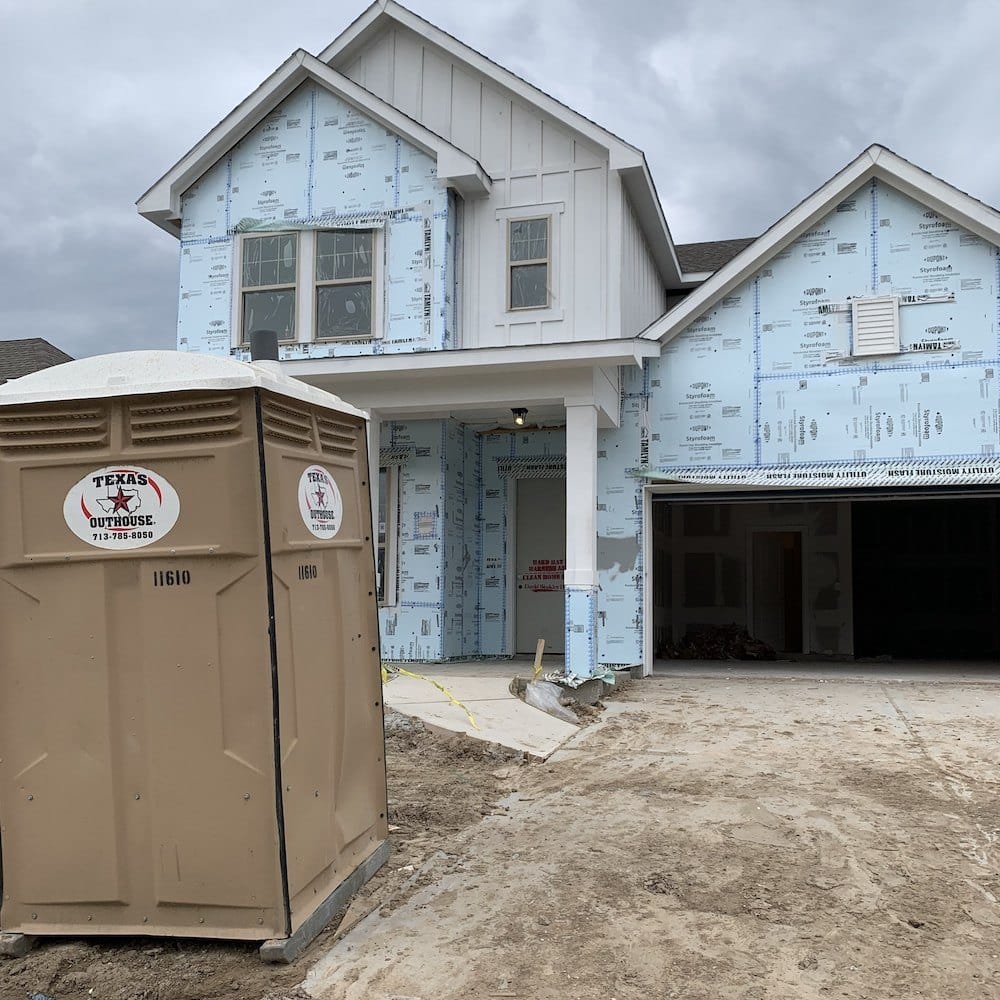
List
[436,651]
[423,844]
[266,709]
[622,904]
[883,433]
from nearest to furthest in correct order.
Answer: [266,709] → [622,904] → [423,844] → [883,433] → [436,651]

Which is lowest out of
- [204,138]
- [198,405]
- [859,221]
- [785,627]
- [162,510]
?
[785,627]

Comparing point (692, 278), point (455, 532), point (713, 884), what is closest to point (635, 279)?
point (692, 278)

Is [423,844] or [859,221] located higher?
[859,221]

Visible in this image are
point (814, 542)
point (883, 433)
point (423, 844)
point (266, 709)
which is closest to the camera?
point (266, 709)

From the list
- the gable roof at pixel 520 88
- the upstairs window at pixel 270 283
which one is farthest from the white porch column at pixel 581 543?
the upstairs window at pixel 270 283

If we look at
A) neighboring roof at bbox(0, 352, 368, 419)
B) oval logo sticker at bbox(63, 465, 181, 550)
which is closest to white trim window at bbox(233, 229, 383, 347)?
neighboring roof at bbox(0, 352, 368, 419)

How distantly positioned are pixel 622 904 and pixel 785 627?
14936 millimetres

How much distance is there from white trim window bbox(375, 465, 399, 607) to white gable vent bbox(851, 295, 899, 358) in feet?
19.9

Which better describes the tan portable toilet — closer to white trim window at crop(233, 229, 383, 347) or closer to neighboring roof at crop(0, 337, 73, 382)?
white trim window at crop(233, 229, 383, 347)

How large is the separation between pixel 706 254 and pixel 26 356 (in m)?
14.0

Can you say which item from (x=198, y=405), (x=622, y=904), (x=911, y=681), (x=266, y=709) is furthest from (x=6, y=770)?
(x=911, y=681)

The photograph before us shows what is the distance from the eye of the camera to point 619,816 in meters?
5.63

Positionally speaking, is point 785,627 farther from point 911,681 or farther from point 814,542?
point 911,681

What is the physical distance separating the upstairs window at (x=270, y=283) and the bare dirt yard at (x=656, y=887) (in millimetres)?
6268
